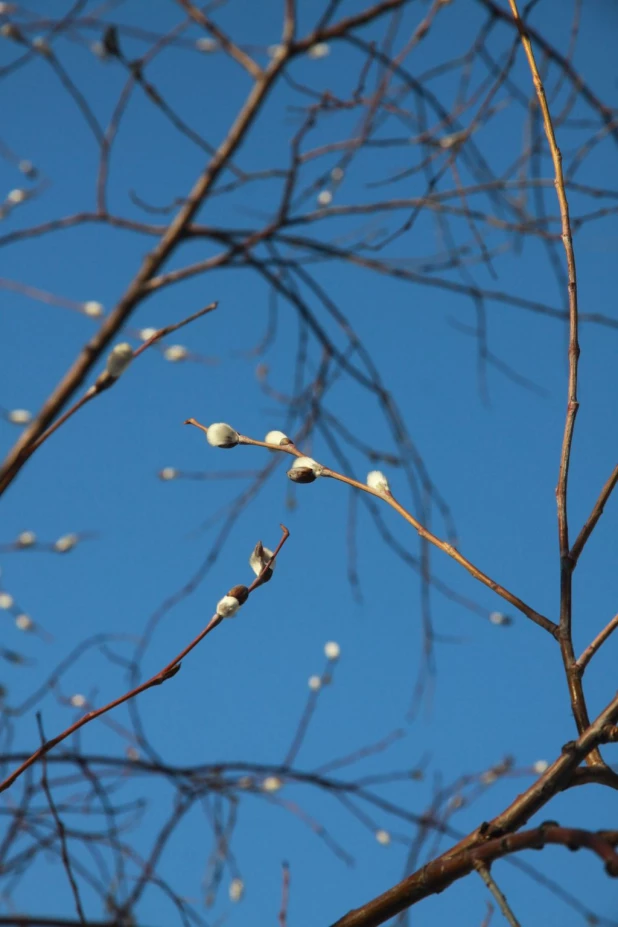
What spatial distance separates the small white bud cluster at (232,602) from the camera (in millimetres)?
557

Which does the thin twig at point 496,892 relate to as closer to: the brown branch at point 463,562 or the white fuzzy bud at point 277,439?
the brown branch at point 463,562

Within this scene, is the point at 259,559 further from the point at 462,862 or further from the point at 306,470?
the point at 462,862

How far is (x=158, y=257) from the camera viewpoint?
0.53 m

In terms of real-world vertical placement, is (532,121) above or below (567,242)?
above

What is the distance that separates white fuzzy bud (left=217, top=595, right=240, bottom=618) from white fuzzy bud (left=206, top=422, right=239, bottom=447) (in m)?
0.13

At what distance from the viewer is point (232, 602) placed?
0.56m

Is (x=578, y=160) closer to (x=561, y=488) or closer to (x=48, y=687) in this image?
(x=561, y=488)

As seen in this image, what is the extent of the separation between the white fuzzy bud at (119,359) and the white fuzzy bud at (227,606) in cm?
16

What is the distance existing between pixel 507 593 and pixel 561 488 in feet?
0.30

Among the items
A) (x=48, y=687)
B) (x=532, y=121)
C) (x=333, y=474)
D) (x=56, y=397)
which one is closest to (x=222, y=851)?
(x=48, y=687)

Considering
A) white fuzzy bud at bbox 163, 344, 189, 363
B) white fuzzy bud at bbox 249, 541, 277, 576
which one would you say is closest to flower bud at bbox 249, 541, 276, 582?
white fuzzy bud at bbox 249, 541, 277, 576

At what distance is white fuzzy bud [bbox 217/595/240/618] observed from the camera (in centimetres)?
56

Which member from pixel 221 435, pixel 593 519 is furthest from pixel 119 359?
pixel 593 519

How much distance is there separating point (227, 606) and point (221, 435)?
14 cm
